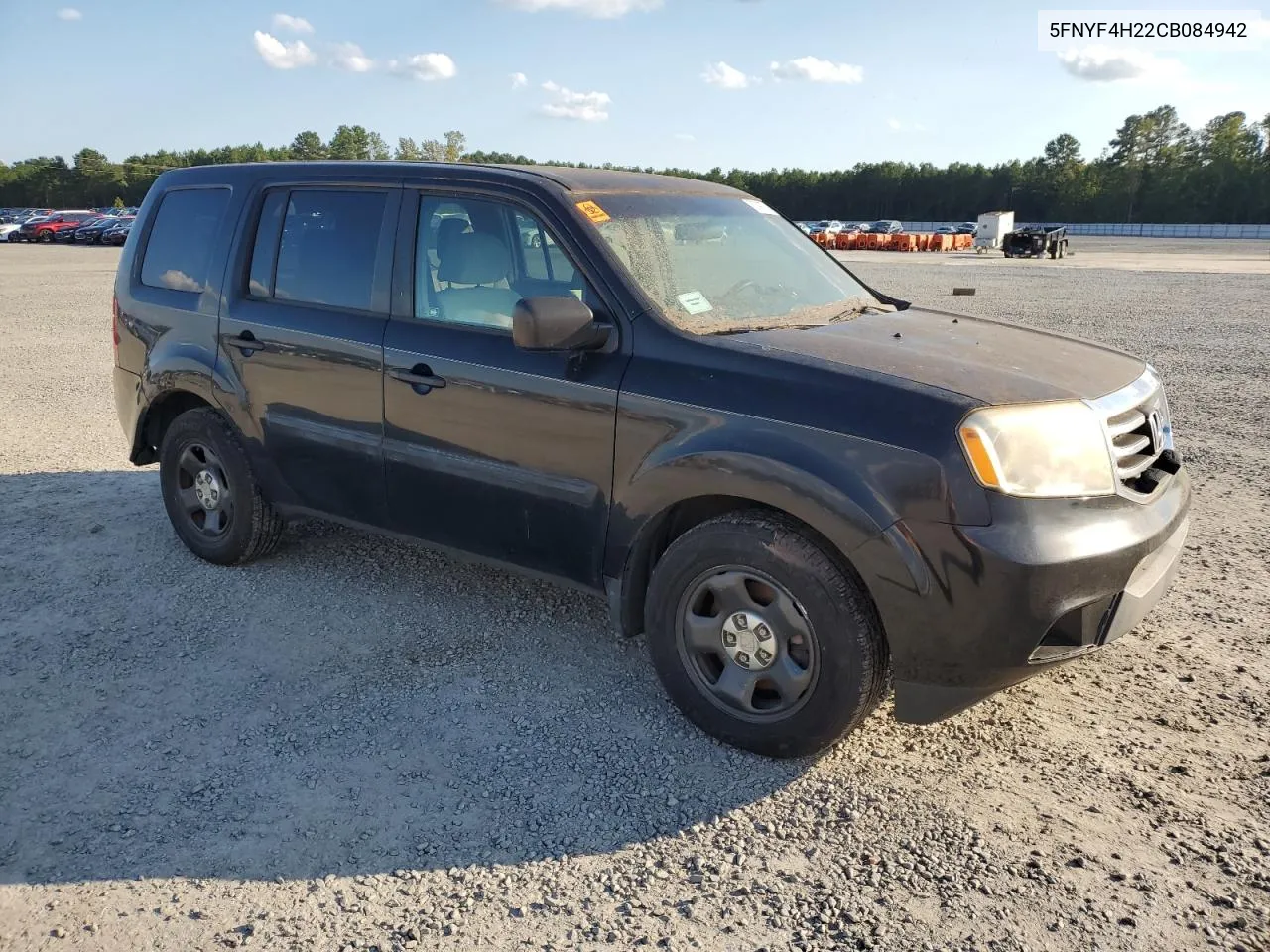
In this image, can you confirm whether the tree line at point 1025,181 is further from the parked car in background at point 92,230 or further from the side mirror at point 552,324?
the side mirror at point 552,324

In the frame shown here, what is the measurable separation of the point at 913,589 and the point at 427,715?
1832mm

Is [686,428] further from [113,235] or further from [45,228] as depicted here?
[45,228]

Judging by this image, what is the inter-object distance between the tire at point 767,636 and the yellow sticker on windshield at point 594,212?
125 cm

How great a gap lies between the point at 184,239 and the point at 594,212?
8.40ft

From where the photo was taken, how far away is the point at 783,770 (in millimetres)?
3318

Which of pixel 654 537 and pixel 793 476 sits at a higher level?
pixel 793 476

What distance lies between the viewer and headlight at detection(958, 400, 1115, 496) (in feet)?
9.42

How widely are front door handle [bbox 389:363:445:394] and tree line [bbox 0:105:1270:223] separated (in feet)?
281

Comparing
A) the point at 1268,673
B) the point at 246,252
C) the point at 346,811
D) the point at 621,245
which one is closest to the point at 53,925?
the point at 346,811

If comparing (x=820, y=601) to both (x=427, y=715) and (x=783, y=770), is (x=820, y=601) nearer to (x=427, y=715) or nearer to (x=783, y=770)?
(x=783, y=770)

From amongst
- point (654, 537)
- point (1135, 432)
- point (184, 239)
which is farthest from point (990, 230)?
point (654, 537)

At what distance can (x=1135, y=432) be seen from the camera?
3377mm

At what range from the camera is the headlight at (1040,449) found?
2871 mm

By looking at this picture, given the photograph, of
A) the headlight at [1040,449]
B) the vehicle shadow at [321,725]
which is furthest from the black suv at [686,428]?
the vehicle shadow at [321,725]
